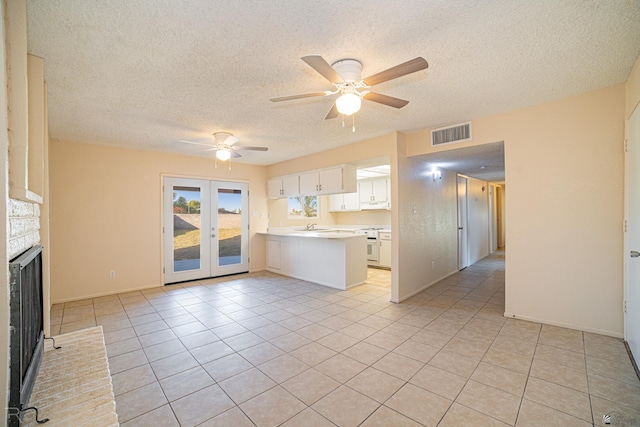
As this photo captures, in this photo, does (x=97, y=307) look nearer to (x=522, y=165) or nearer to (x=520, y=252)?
(x=520, y=252)

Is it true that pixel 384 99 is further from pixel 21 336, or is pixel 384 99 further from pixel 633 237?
pixel 21 336

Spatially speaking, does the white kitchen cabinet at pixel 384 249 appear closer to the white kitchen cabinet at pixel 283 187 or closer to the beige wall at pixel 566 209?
the white kitchen cabinet at pixel 283 187

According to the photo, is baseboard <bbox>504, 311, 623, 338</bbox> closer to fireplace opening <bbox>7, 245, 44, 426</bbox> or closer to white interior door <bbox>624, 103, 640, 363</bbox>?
white interior door <bbox>624, 103, 640, 363</bbox>

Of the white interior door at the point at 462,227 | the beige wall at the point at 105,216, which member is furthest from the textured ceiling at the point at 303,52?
the white interior door at the point at 462,227

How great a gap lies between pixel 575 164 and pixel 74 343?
219 inches

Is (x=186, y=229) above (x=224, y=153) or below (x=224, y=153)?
below

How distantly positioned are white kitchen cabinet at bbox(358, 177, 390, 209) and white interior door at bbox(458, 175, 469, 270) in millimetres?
1706

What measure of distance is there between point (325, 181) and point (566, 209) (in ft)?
11.5

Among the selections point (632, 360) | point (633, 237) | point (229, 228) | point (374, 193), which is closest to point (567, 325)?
point (632, 360)

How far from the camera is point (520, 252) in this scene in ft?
11.1

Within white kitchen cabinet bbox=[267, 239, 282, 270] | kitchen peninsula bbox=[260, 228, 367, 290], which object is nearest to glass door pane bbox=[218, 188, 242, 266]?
white kitchen cabinet bbox=[267, 239, 282, 270]

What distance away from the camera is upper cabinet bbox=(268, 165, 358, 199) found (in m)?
5.02

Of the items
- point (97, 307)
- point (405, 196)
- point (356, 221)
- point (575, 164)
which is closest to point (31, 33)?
point (97, 307)

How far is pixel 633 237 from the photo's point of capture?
2438mm
